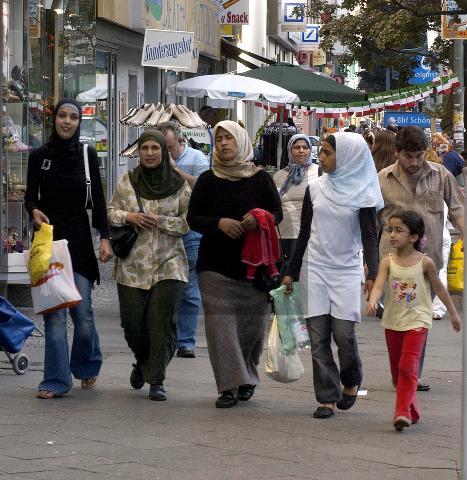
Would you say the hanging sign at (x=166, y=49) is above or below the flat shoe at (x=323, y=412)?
above

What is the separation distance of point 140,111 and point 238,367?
5689 millimetres

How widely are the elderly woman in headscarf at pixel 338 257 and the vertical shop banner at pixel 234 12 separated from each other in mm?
23890

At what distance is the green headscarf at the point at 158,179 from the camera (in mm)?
9211

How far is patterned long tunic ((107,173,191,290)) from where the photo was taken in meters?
9.16

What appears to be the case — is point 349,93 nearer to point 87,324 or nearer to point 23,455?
point 87,324

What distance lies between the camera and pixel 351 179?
8.61 metres

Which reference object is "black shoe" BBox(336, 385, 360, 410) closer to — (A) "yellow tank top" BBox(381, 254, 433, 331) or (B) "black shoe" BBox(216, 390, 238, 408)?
(A) "yellow tank top" BBox(381, 254, 433, 331)

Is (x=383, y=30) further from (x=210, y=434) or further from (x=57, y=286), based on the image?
(x=210, y=434)

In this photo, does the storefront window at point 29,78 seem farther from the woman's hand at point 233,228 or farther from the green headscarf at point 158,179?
the woman's hand at point 233,228

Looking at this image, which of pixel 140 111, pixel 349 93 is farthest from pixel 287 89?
pixel 140 111

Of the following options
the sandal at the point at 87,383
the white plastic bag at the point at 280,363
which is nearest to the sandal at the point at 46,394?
the sandal at the point at 87,383

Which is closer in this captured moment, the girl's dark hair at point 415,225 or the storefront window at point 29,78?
the girl's dark hair at point 415,225

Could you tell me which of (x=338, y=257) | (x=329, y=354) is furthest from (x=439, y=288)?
(x=329, y=354)

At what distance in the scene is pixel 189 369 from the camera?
35.0 feet
